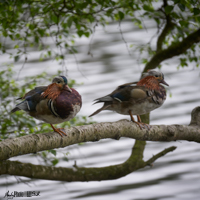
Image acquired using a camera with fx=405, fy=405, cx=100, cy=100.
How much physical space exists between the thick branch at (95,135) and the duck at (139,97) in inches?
6.3

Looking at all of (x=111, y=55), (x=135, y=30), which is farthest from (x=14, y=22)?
(x=135, y=30)

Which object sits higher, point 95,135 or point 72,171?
point 95,135

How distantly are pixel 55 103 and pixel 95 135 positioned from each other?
0.36 m

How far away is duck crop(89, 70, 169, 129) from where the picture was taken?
322 cm

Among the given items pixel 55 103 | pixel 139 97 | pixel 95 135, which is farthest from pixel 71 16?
pixel 95 135

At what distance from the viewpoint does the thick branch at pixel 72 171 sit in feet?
9.68

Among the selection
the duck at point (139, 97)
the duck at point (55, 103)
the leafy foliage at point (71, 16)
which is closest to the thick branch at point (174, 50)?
the leafy foliage at point (71, 16)

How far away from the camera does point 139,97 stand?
3215mm

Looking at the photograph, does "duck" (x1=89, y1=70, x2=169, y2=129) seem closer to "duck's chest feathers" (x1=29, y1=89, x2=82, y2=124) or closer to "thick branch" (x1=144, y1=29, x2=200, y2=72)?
"duck's chest feathers" (x1=29, y1=89, x2=82, y2=124)

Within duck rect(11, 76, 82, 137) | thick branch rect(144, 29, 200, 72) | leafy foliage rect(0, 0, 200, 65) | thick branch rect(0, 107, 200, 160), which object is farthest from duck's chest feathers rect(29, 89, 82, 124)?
thick branch rect(144, 29, 200, 72)

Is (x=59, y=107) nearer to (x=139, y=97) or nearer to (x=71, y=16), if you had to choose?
(x=139, y=97)

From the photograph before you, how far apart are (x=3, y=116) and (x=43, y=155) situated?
2.50ft

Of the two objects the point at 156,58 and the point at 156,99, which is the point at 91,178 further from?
the point at 156,58

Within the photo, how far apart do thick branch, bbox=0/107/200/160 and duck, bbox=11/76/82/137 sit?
86 mm
